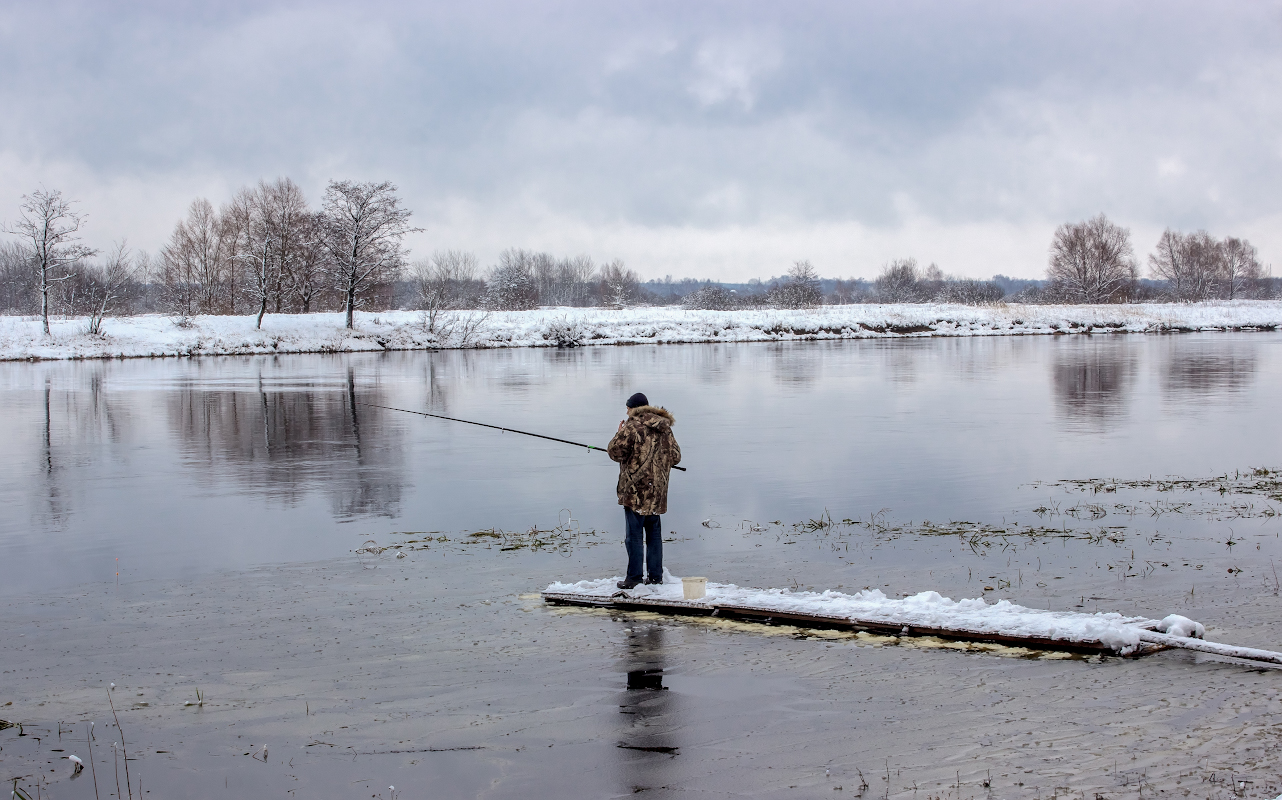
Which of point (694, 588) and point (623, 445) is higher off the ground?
point (623, 445)

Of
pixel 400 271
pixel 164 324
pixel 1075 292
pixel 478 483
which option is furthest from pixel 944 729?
pixel 1075 292

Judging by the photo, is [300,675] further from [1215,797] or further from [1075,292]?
[1075,292]

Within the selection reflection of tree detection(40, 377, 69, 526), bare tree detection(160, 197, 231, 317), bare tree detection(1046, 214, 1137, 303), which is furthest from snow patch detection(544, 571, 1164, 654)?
bare tree detection(1046, 214, 1137, 303)

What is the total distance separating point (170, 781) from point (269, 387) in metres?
30.6

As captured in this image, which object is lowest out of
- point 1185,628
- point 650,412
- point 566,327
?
point 1185,628

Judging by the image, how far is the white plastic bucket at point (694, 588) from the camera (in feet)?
28.2

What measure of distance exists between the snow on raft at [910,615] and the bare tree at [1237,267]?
139518mm

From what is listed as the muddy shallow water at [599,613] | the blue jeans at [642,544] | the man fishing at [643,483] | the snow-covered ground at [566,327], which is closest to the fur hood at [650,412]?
the man fishing at [643,483]

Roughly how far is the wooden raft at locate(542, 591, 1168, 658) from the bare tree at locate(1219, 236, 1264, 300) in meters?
140

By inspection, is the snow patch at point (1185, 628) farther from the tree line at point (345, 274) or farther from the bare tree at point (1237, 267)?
the bare tree at point (1237, 267)

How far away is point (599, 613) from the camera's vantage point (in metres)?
8.73

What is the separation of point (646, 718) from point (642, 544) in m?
3.05

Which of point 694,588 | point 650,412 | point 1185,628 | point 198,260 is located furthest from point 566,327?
point 1185,628

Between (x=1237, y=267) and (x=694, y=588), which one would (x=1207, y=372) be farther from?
(x=1237, y=267)
